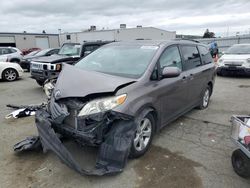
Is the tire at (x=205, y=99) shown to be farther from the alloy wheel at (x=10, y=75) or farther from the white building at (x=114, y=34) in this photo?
the white building at (x=114, y=34)

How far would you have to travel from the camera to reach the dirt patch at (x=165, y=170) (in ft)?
9.82

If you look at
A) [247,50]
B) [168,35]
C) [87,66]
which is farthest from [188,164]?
[168,35]

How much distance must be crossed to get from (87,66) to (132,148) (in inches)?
70.1

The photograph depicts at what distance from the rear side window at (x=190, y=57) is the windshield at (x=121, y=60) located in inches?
40.0

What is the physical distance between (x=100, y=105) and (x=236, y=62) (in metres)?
9.61

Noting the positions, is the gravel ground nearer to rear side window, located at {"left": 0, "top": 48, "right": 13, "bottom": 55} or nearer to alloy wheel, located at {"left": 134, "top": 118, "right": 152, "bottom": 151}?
alloy wheel, located at {"left": 134, "top": 118, "right": 152, "bottom": 151}

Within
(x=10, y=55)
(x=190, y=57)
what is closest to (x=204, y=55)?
(x=190, y=57)

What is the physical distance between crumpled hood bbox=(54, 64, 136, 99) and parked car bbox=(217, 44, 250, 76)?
8.95 metres

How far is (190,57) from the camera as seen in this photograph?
5137 mm

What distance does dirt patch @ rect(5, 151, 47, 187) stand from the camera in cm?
302

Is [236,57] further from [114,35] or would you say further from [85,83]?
[114,35]

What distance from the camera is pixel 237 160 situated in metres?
3.20

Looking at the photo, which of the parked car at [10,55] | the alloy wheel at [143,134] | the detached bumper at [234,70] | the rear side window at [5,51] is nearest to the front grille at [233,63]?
the detached bumper at [234,70]

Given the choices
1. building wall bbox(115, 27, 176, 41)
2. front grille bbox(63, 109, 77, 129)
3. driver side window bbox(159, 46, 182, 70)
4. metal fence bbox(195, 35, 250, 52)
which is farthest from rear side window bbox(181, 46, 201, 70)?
building wall bbox(115, 27, 176, 41)
